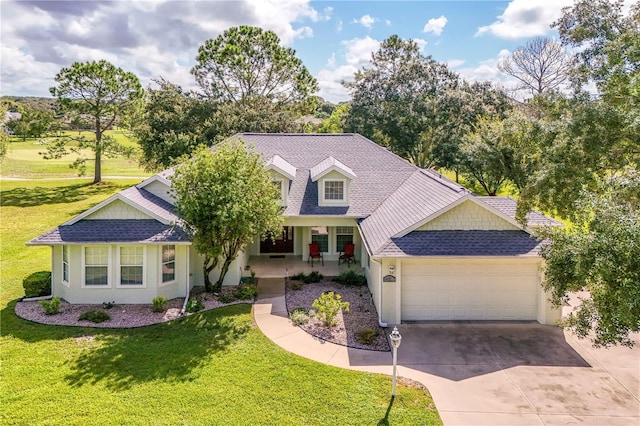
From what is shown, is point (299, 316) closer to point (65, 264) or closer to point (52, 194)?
point (65, 264)

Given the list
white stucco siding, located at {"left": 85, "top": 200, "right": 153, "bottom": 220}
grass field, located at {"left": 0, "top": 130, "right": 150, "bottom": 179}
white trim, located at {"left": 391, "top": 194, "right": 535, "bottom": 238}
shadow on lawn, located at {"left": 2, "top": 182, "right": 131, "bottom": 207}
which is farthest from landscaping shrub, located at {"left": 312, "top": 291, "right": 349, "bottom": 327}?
grass field, located at {"left": 0, "top": 130, "right": 150, "bottom": 179}

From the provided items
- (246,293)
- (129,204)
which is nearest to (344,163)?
(246,293)

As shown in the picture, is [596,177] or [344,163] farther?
[344,163]

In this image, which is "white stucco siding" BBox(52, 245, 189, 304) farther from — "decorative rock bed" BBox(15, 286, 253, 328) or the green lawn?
the green lawn

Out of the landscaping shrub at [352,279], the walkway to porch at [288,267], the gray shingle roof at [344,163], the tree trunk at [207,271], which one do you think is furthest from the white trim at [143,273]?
the landscaping shrub at [352,279]

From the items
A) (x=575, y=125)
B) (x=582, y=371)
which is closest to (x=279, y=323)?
(x=582, y=371)

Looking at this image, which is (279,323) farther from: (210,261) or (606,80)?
(606,80)
